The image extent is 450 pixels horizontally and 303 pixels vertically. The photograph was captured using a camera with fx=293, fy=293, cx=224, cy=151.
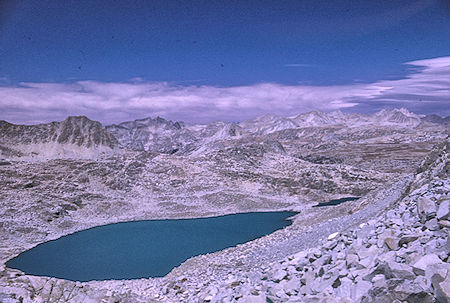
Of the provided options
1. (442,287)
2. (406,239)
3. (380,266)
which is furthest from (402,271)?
(406,239)

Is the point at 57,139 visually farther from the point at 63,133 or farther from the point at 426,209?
the point at 426,209

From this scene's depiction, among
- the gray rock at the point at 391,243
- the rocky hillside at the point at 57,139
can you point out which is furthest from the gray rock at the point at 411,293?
the rocky hillside at the point at 57,139

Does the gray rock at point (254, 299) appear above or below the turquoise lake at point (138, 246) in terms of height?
above

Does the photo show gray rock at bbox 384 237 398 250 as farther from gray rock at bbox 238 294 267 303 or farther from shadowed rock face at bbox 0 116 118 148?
shadowed rock face at bbox 0 116 118 148

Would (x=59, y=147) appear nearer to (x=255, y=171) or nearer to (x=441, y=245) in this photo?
(x=255, y=171)

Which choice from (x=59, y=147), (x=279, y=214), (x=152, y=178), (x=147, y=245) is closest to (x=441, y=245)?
(x=147, y=245)

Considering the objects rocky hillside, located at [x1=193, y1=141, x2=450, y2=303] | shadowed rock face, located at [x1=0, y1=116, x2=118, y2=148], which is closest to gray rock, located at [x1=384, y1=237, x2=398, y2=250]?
rocky hillside, located at [x1=193, y1=141, x2=450, y2=303]

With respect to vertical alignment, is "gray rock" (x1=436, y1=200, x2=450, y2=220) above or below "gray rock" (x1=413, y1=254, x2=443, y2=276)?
above

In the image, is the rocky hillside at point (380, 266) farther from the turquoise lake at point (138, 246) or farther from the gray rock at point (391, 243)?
the turquoise lake at point (138, 246)
